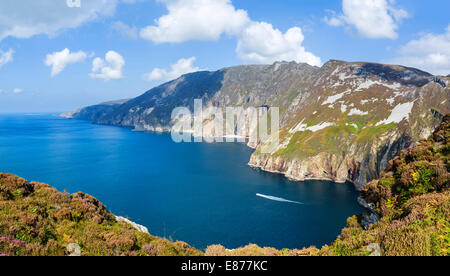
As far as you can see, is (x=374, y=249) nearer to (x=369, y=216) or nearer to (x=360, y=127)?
(x=369, y=216)

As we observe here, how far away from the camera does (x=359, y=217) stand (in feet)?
74.9

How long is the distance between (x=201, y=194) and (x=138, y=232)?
7227cm

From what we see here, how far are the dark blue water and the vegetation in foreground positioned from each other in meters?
27.8

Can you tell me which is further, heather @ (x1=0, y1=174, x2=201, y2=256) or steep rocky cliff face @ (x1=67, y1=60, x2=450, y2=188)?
steep rocky cliff face @ (x1=67, y1=60, x2=450, y2=188)

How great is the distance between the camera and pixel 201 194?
8544 cm

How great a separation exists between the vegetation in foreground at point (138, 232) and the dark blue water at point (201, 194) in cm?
2779

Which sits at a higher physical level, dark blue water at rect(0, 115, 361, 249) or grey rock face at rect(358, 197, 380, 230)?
grey rock face at rect(358, 197, 380, 230)

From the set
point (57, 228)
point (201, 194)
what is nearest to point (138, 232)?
point (57, 228)

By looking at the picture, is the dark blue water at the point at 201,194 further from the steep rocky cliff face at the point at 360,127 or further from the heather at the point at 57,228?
the heather at the point at 57,228

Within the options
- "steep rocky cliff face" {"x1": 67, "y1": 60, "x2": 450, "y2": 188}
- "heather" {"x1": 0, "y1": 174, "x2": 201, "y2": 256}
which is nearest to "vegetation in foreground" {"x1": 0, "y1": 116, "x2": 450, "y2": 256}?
"heather" {"x1": 0, "y1": 174, "x2": 201, "y2": 256}

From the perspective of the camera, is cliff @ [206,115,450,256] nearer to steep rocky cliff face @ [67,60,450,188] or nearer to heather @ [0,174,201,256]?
heather @ [0,174,201,256]

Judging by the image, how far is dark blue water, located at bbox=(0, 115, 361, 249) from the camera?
5838 cm

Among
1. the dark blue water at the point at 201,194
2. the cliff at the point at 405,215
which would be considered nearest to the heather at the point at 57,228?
the cliff at the point at 405,215
